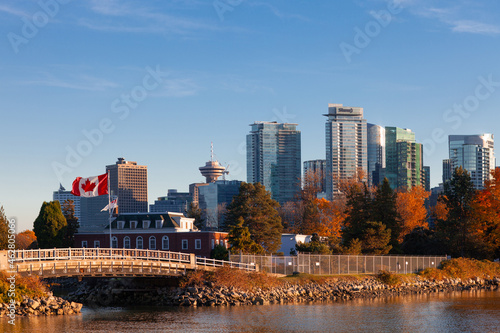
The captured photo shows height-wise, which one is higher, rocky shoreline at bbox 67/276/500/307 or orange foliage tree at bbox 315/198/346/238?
orange foliage tree at bbox 315/198/346/238

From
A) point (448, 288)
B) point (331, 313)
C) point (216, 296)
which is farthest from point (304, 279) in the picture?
point (448, 288)

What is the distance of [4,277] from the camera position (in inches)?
2306

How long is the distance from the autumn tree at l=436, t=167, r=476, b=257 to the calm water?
3224 centimetres

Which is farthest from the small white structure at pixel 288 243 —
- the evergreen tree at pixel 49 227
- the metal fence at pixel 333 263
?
the evergreen tree at pixel 49 227

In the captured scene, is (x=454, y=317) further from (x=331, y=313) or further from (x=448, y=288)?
(x=448, y=288)

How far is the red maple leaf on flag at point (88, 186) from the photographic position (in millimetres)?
78375

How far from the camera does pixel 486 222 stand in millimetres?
108125

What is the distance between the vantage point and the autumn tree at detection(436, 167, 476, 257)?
10681 centimetres

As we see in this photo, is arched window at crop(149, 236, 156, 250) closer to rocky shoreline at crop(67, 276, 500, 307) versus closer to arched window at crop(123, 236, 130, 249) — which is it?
arched window at crop(123, 236, 130, 249)

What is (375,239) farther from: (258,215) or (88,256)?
(88,256)

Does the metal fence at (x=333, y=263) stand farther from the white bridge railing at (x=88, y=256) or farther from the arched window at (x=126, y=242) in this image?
the arched window at (x=126, y=242)

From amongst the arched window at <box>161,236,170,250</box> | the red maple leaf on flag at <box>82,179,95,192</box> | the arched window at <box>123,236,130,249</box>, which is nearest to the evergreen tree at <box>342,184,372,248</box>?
the arched window at <box>161,236,170,250</box>

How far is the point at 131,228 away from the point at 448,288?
148 feet

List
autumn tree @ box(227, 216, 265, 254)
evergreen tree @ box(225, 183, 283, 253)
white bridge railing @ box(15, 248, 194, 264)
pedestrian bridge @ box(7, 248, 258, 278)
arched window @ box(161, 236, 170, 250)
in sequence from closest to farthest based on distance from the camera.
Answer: pedestrian bridge @ box(7, 248, 258, 278) < white bridge railing @ box(15, 248, 194, 264) < autumn tree @ box(227, 216, 265, 254) < arched window @ box(161, 236, 170, 250) < evergreen tree @ box(225, 183, 283, 253)
